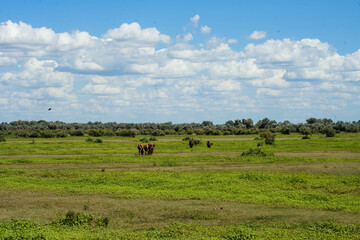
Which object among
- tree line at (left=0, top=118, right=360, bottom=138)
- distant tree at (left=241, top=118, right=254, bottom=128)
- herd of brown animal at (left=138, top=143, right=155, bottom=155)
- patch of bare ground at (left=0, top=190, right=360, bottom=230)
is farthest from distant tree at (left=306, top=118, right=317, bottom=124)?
patch of bare ground at (left=0, top=190, right=360, bottom=230)

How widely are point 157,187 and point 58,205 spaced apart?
5.17m

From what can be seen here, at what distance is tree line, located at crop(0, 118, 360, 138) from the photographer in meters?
82.3

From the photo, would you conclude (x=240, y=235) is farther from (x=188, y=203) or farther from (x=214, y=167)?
(x=214, y=167)

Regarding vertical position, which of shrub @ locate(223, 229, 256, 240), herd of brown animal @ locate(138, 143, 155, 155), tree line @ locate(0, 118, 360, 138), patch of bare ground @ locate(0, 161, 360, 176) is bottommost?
shrub @ locate(223, 229, 256, 240)

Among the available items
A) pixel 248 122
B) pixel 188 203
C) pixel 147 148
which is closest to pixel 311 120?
pixel 248 122

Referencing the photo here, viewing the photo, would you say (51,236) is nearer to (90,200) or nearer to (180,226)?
(180,226)

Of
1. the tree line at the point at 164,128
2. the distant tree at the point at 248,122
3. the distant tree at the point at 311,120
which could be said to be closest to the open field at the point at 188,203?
the tree line at the point at 164,128

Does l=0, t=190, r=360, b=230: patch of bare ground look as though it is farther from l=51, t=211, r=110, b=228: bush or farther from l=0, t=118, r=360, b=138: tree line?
l=0, t=118, r=360, b=138: tree line

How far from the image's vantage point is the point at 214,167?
2780 cm

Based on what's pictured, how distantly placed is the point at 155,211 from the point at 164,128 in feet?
320

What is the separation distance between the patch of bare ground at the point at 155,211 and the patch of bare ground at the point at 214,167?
9640 millimetres

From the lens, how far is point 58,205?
15.9 meters

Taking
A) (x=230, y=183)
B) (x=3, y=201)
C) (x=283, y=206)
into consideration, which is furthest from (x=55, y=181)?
(x=283, y=206)

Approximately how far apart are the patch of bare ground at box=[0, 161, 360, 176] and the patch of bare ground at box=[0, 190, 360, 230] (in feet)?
31.6
